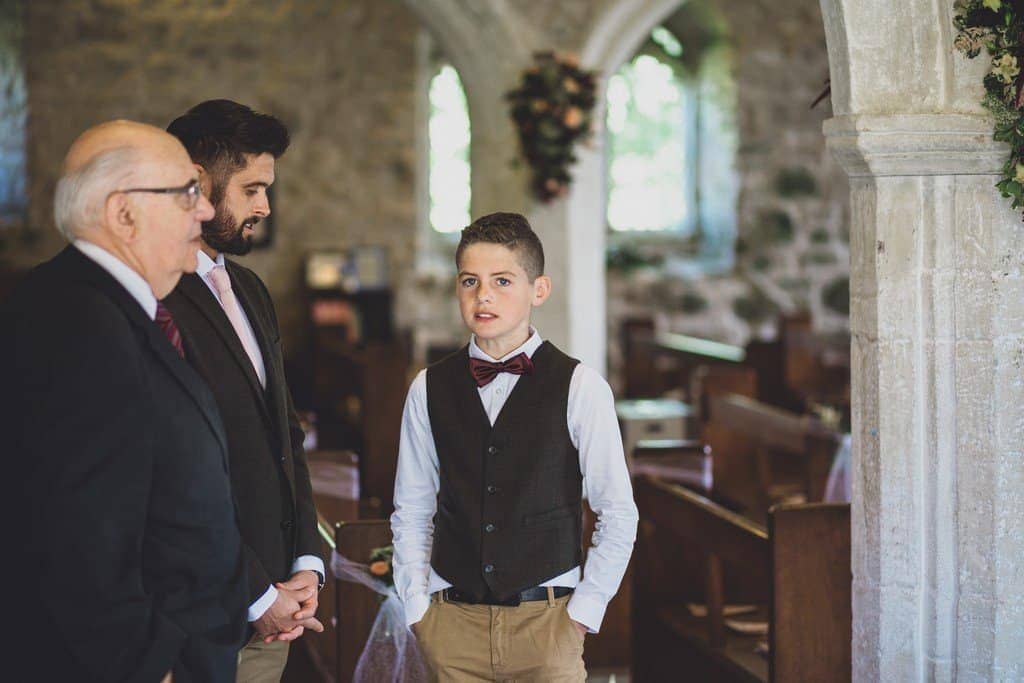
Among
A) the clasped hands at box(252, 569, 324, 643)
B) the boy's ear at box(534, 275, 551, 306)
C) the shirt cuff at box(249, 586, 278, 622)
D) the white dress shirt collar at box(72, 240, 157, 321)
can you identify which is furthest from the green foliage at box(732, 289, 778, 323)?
the white dress shirt collar at box(72, 240, 157, 321)

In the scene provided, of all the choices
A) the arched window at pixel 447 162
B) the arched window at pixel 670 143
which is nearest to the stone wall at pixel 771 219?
the arched window at pixel 670 143

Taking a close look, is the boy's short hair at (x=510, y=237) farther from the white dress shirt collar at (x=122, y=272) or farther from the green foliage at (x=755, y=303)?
the green foliage at (x=755, y=303)

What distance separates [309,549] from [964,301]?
1.58 meters

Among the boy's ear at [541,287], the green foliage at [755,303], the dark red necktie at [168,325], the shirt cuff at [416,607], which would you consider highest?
the boy's ear at [541,287]

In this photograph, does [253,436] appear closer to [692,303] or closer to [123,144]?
[123,144]

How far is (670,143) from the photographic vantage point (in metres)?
11.0

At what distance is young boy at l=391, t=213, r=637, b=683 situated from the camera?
2162 mm

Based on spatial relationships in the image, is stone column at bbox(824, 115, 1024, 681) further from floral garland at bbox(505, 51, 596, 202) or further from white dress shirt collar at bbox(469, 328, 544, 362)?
floral garland at bbox(505, 51, 596, 202)

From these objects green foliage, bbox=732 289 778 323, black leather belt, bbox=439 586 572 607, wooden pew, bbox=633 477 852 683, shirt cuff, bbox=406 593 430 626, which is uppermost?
green foliage, bbox=732 289 778 323

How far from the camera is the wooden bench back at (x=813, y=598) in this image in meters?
3.06

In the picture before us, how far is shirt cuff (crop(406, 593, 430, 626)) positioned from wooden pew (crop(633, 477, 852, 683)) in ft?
3.79

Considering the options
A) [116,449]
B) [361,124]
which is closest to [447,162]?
[361,124]

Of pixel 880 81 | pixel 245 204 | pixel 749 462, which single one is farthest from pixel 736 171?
pixel 245 204

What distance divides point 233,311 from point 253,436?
253 millimetres
